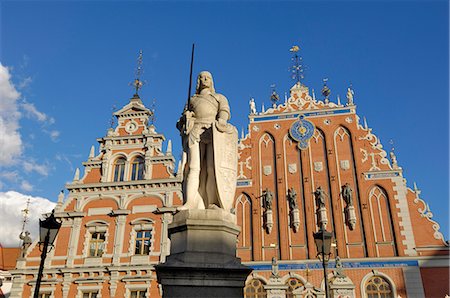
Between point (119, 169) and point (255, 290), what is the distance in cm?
1009

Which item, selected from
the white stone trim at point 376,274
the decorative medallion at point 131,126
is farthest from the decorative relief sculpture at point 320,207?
the decorative medallion at point 131,126

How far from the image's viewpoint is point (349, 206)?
18.4 m

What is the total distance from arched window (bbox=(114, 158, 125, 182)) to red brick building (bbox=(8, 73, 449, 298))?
0.06 meters

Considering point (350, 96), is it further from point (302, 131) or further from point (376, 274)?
point (376, 274)

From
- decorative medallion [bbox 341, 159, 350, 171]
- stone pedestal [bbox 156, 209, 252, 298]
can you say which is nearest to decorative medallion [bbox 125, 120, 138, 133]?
decorative medallion [bbox 341, 159, 350, 171]

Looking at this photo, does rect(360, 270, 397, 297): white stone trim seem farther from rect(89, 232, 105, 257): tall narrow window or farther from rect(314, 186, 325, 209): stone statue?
rect(89, 232, 105, 257): tall narrow window

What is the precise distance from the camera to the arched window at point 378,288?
54.7 feet

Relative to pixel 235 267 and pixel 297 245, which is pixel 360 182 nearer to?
pixel 297 245

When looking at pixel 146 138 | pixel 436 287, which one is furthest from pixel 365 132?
pixel 146 138

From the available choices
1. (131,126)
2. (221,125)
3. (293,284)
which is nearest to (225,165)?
(221,125)

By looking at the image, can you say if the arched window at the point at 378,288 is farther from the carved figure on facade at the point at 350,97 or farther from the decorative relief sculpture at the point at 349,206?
the carved figure on facade at the point at 350,97

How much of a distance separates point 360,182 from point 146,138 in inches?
478

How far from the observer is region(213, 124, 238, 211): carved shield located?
16.7ft

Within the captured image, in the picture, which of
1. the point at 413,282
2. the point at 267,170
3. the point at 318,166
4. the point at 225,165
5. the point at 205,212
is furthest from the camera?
the point at 267,170
